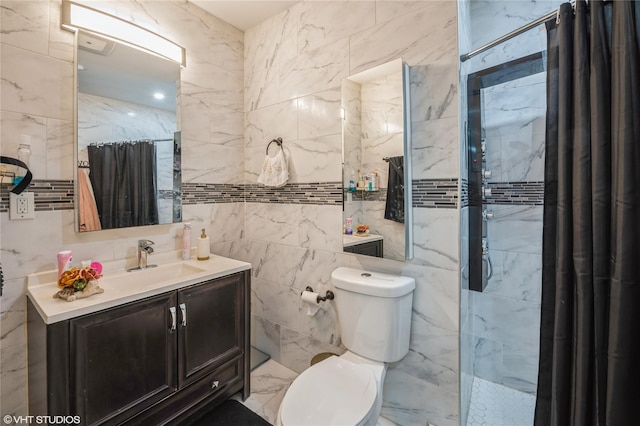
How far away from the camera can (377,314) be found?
1.43 m

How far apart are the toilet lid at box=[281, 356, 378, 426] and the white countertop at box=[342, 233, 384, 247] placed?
612 mm

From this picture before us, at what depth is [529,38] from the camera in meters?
1.77

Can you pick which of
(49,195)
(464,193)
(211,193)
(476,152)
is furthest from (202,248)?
(476,152)

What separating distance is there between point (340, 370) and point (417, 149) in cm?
116

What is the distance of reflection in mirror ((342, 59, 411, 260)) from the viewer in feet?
4.78

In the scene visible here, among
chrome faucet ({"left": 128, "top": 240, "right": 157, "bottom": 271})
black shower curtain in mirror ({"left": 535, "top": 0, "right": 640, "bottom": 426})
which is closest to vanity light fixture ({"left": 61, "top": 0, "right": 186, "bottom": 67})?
chrome faucet ({"left": 128, "top": 240, "right": 157, "bottom": 271})

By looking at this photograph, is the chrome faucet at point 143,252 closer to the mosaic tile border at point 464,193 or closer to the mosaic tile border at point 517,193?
the mosaic tile border at point 464,193

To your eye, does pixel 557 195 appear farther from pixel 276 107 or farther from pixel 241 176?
pixel 241 176

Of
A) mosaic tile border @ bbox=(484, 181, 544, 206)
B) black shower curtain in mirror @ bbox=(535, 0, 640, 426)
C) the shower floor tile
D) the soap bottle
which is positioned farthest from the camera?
the soap bottle

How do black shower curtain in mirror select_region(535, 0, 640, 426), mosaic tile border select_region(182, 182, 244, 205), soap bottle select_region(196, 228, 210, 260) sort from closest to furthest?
black shower curtain in mirror select_region(535, 0, 640, 426)
soap bottle select_region(196, 228, 210, 260)
mosaic tile border select_region(182, 182, 244, 205)

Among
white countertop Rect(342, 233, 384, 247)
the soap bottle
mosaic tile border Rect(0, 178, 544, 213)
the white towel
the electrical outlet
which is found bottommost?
the soap bottle

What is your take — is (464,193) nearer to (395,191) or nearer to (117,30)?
(395,191)

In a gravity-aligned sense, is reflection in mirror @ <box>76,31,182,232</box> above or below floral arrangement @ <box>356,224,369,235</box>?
above

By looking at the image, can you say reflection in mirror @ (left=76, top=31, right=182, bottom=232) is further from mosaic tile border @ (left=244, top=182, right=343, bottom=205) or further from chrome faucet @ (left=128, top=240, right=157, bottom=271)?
mosaic tile border @ (left=244, top=182, right=343, bottom=205)
